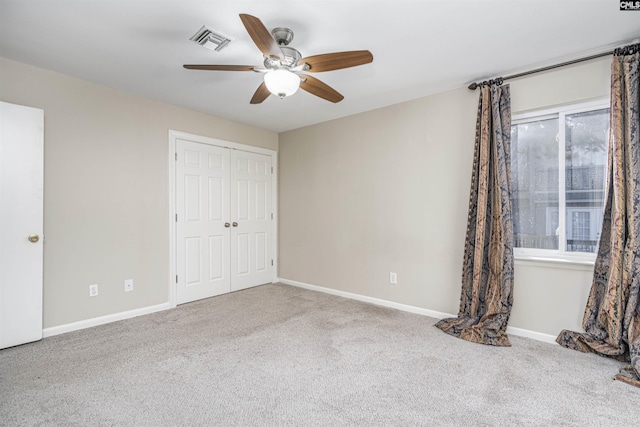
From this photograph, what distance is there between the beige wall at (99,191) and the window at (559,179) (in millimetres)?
3706

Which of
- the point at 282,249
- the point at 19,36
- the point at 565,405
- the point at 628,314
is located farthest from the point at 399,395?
the point at 19,36

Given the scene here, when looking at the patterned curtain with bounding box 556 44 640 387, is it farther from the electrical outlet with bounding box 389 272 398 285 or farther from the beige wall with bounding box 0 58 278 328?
the beige wall with bounding box 0 58 278 328

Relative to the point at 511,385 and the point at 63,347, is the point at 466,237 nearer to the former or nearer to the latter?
the point at 511,385

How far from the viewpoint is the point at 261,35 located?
65.4 inches

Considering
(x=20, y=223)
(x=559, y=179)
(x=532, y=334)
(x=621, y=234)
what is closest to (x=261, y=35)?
(x=20, y=223)

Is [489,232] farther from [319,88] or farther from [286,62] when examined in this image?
[286,62]

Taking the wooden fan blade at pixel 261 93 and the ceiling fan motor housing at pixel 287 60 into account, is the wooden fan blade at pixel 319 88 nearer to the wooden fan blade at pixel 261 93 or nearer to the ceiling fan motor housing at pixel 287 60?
the ceiling fan motor housing at pixel 287 60

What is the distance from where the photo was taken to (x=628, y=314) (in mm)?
2250

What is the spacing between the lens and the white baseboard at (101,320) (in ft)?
9.27

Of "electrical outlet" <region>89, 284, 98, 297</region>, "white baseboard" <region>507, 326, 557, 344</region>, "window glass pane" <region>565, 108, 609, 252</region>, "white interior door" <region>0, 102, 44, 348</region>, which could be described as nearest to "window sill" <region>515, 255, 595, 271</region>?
"window glass pane" <region>565, 108, 609, 252</region>

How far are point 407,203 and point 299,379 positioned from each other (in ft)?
7.29

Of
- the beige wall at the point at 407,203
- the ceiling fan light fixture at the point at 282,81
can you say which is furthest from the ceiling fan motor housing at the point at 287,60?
the beige wall at the point at 407,203

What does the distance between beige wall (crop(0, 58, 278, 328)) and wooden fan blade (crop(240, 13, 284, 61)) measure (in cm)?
228

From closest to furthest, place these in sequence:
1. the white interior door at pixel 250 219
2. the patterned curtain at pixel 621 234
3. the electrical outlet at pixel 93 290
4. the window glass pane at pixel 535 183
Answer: the patterned curtain at pixel 621 234, the window glass pane at pixel 535 183, the electrical outlet at pixel 93 290, the white interior door at pixel 250 219
